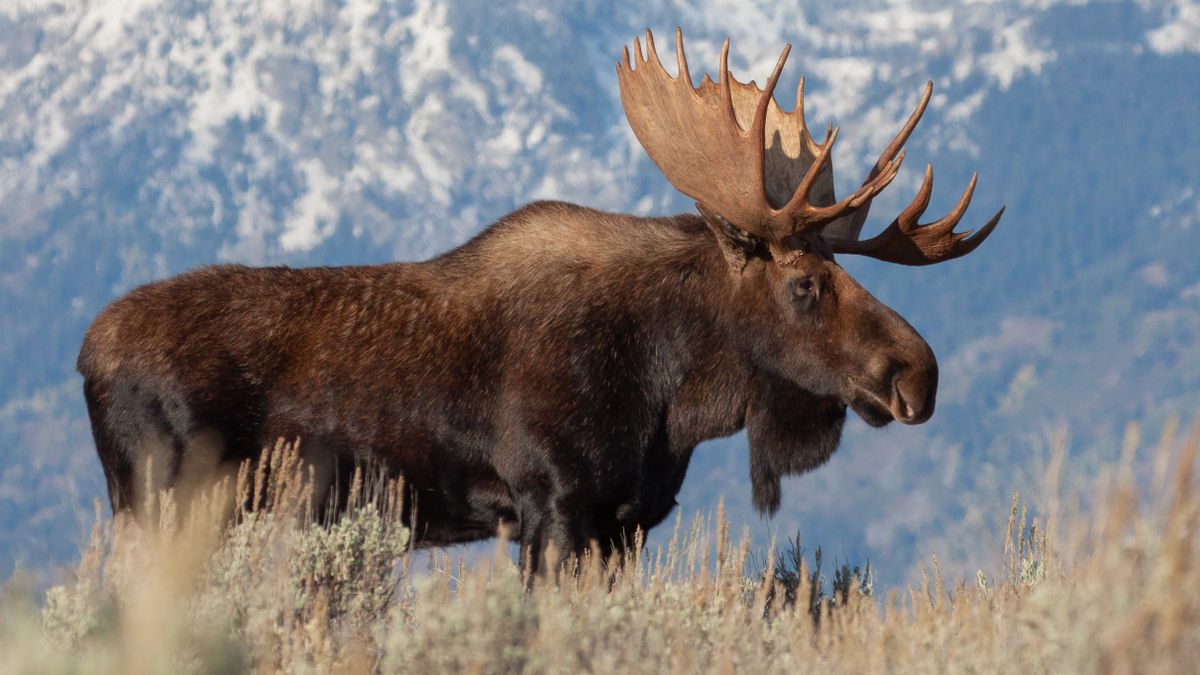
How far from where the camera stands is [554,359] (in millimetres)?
7031

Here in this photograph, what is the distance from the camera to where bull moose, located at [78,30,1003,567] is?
22.6 feet

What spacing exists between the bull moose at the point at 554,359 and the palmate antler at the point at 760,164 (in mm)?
16

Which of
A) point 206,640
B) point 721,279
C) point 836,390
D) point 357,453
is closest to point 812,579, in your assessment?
point 836,390

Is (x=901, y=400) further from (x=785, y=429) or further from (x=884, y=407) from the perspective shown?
(x=785, y=429)

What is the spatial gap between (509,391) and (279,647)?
213cm

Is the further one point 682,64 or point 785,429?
point 785,429

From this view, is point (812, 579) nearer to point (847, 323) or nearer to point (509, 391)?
point (847, 323)

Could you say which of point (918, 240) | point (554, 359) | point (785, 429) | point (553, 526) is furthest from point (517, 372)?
point (918, 240)

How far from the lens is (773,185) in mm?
7738

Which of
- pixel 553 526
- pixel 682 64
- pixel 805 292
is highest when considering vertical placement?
pixel 682 64

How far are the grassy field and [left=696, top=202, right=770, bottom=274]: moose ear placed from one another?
1443 millimetres

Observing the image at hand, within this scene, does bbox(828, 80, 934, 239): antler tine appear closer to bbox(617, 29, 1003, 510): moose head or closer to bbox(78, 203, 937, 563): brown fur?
bbox(617, 29, 1003, 510): moose head

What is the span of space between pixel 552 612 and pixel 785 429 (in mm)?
3210

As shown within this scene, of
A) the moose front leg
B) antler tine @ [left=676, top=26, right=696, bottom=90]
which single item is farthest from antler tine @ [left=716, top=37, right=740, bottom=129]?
the moose front leg
